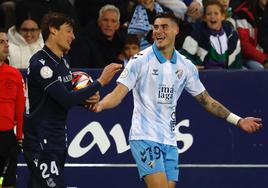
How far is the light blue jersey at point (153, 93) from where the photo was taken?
9.38 m

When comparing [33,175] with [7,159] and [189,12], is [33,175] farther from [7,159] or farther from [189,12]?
[189,12]

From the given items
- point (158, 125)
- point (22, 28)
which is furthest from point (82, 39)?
point (158, 125)

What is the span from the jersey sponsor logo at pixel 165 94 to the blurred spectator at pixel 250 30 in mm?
3719

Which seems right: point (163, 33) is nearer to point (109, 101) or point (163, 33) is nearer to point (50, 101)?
point (109, 101)

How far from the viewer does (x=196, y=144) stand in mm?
12023

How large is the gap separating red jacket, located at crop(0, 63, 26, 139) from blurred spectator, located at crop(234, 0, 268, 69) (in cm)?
378

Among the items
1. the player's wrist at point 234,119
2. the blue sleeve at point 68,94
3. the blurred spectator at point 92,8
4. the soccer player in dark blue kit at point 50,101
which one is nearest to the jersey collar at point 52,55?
the soccer player in dark blue kit at point 50,101

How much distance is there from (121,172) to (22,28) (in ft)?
7.80

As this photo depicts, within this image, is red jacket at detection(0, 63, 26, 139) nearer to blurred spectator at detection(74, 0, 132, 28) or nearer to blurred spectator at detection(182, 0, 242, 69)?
blurred spectator at detection(182, 0, 242, 69)

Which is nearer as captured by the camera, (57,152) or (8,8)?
(57,152)

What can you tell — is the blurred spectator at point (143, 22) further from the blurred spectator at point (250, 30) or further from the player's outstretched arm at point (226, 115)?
the player's outstretched arm at point (226, 115)

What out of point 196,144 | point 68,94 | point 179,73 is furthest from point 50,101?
point 196,144

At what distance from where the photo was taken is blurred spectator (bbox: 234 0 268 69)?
13.1 metres

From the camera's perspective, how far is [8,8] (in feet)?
43.7
